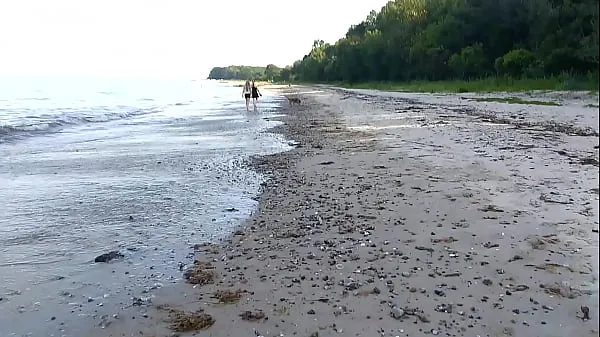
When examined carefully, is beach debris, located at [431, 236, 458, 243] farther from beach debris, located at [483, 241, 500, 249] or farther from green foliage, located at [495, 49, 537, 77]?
green foliage, located at [495, 49, 537, 77]

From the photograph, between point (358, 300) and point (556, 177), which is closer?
point (358, 300)

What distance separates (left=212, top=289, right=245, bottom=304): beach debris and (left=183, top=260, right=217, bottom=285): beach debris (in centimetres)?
34

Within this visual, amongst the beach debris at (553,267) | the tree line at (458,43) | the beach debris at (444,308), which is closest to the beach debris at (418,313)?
the beach debris at (444,308)

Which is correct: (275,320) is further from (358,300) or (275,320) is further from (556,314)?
(556,314)

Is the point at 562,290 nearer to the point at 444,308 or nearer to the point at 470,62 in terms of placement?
the point at 444,308

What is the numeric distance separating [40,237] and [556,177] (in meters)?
6.92

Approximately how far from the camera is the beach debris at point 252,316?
3820 millimetres

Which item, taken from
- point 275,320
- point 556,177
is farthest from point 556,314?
point 556,177

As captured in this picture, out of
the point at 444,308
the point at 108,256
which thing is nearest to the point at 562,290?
the point at 444,308

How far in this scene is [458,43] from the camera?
58.2 meters

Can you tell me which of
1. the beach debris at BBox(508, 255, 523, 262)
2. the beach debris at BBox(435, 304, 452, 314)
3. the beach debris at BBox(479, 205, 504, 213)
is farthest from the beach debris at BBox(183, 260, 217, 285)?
the beach debris at BBox(479, 205, 504, 213)

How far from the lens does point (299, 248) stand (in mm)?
5355

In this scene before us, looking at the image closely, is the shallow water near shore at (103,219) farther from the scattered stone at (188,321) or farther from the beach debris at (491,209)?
the beach debris at (491,209)

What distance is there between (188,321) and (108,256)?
2056 millimetres
